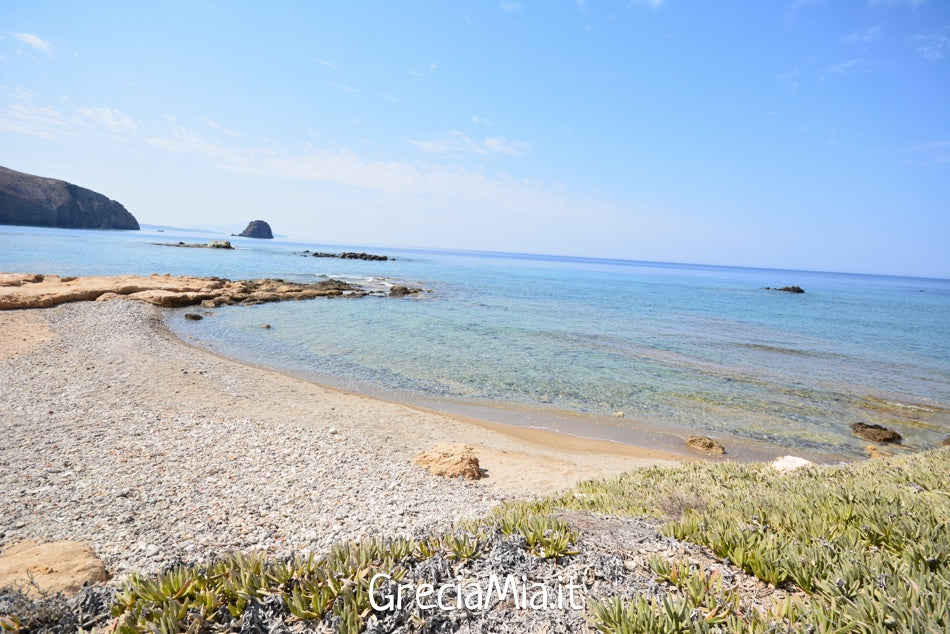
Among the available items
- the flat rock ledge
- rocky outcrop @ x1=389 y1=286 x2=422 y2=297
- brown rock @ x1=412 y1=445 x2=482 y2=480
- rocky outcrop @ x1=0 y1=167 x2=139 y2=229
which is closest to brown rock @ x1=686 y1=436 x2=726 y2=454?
brown rock @ x1=412 y1=445 x2=482 y2=480

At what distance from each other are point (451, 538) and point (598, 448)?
325 inches

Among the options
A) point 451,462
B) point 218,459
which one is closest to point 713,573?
point 451,462

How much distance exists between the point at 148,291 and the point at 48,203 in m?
149

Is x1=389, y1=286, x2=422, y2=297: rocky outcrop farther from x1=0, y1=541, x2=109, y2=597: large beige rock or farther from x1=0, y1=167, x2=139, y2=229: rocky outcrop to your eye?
x1=0, y1=167, x2=139, y2=229: rocky outcrop

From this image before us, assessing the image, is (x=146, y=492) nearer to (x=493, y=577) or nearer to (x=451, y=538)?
(x=451, y=538)

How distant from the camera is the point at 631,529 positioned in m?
4.49

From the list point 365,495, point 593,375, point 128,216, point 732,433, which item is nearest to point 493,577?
point 365,495

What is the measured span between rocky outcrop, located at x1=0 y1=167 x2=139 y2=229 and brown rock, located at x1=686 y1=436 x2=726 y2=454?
580 feet

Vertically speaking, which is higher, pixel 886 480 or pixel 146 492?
pixel 886 480

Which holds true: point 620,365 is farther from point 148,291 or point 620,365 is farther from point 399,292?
point 148,291

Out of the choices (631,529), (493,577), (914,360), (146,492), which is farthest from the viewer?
(914,360)

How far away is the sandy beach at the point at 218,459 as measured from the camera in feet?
18.1

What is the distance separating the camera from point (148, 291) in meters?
28.7

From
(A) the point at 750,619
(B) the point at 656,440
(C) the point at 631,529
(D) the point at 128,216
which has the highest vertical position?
(D) the point at 128,216
